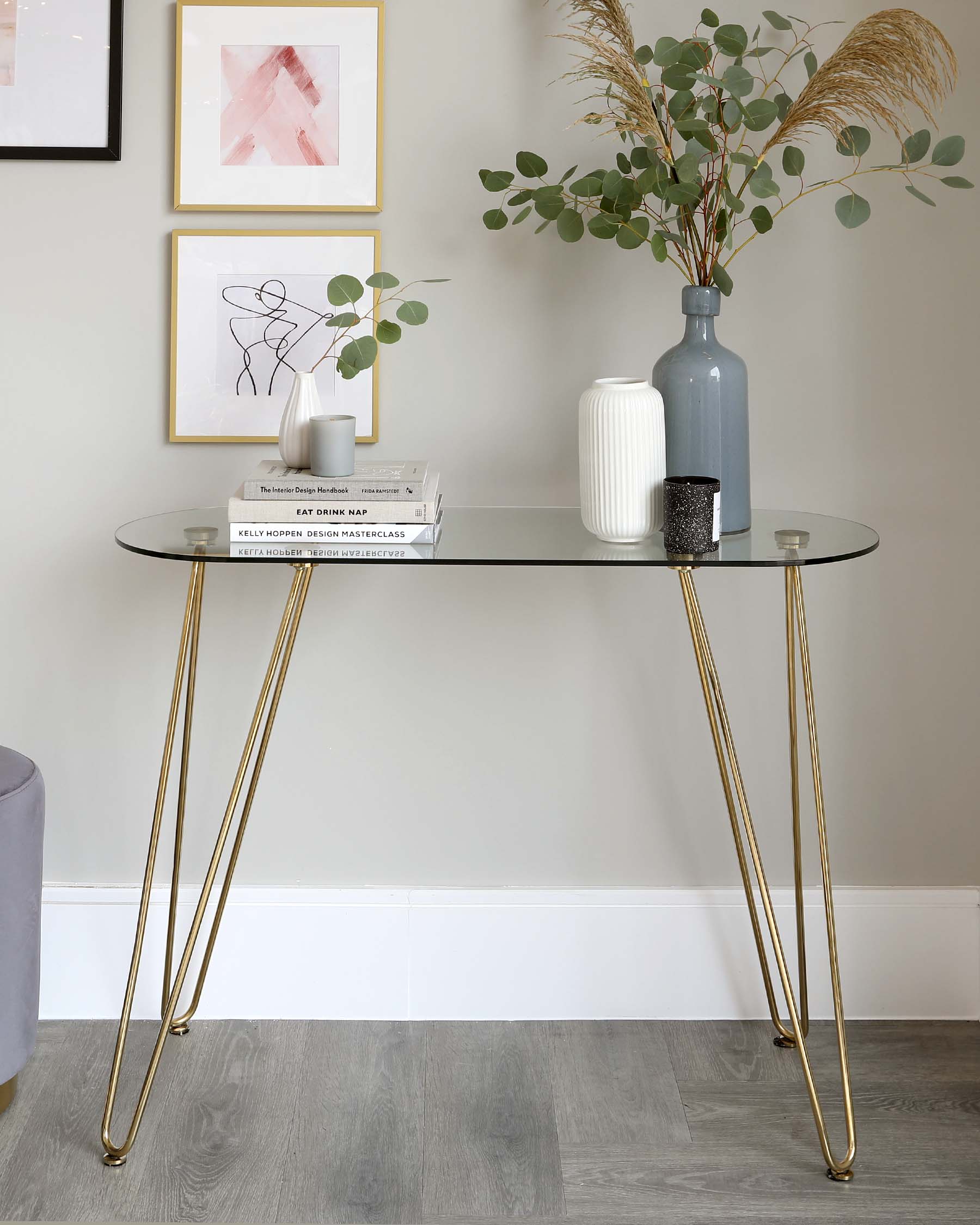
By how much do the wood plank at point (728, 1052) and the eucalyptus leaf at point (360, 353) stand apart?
1.25 meters

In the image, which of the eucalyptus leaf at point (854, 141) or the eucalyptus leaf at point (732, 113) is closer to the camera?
the eucalyptus leaf at point (732, 113)

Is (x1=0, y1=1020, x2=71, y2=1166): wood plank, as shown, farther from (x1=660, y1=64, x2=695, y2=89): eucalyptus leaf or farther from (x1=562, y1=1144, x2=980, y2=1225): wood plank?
(x1=660, y1=64, x2=695, y2=89): eucalyptus leaf

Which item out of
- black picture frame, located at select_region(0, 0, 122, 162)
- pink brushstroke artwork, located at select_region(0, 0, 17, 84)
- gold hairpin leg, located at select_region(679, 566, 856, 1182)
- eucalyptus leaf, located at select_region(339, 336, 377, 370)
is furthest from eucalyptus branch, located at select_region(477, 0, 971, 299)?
pink brushstroke artwork, located at select_region(0, 0, 17, 84)

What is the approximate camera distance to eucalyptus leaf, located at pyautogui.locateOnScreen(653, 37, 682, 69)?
1.64 m

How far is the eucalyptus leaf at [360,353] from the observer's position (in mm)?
1684

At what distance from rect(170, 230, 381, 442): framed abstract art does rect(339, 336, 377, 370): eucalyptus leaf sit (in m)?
0.19

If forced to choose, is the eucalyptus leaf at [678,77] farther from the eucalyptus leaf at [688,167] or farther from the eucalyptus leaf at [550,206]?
the eucalyptus leaf at [550,206]

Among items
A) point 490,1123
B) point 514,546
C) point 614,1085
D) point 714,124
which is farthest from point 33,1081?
point 714,124

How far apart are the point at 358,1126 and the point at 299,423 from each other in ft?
3.48

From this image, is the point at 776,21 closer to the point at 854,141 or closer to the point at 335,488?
the point at 854,141

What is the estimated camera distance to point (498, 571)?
200cm

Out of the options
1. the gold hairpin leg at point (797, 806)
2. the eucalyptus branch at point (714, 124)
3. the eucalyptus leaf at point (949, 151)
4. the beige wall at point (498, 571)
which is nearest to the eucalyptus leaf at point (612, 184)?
the eucalyptus branch at point (714, 124)

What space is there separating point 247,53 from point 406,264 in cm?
41

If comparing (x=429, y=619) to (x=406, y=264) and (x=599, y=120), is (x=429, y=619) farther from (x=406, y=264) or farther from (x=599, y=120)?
(x=599, y=120)
